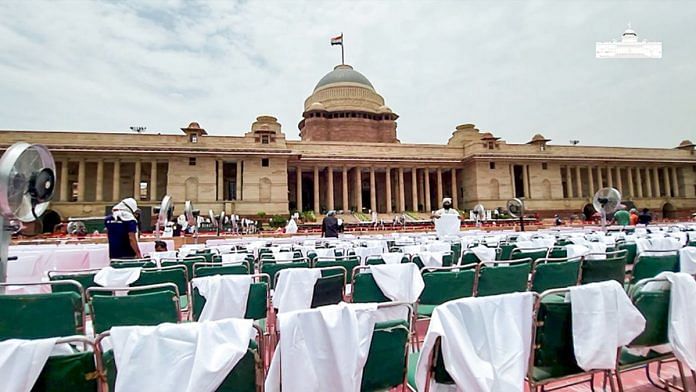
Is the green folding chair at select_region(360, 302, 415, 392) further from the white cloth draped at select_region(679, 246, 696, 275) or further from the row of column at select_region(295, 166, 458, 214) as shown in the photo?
the row of column at select_region(295, 166, 458, 214)

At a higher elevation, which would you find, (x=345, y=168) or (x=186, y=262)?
(x=345, y=168)

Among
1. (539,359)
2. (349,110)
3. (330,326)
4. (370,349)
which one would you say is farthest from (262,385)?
(349,110)

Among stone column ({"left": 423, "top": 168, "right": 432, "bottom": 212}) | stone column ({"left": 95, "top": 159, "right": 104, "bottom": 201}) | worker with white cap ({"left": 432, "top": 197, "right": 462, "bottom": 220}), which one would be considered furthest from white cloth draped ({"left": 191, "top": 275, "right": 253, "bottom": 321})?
stone column ({"left": 423, "top": 168, "right": 432, "bottom": 212})

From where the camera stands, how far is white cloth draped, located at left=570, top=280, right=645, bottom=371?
2461 mm

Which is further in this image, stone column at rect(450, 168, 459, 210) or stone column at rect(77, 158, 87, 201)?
stone column at rect(450, 168, 459, 210)

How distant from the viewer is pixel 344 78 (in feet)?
175

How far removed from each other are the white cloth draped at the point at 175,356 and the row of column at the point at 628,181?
166 feet

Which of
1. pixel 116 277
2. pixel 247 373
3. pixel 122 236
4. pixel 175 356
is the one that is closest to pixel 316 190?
pixel 122 236

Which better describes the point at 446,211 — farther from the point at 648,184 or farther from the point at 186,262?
the point at 648,184

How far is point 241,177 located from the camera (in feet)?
120

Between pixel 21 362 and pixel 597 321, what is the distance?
316cm

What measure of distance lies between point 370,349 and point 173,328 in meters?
1.10

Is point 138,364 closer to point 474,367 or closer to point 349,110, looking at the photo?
point 474,367

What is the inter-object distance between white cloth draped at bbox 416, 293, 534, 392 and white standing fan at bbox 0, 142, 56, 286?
5.17m
